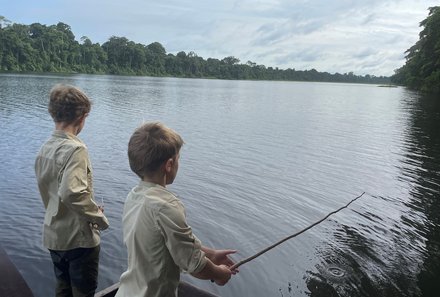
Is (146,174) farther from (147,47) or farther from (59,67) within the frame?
(147,47)

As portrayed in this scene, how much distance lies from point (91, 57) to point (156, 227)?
A: 145 m

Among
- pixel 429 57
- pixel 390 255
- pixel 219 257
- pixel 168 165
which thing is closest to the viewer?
pixel 168 165

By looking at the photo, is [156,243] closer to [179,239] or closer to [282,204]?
[179,239]

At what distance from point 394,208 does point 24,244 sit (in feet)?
31.9

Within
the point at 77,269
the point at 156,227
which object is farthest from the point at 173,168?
the point at 77,269

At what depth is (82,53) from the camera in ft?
442

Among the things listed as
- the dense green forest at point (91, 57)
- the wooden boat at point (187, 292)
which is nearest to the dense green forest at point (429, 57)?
the wooden boat at point (187, 292)

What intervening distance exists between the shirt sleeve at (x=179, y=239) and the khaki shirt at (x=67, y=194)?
1.34 meters

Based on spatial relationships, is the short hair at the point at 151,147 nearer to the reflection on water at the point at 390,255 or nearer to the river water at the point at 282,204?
the river water at the point at 282,204

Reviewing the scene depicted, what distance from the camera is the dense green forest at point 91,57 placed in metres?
108

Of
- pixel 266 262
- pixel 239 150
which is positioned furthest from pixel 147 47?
pixel 266 262

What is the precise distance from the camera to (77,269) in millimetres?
3859

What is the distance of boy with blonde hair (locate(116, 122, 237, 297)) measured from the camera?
253cm

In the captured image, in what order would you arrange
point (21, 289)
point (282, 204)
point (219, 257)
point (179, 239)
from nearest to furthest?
point (179, 239), point (219, 257), point (21, 289), point (282, 204)
